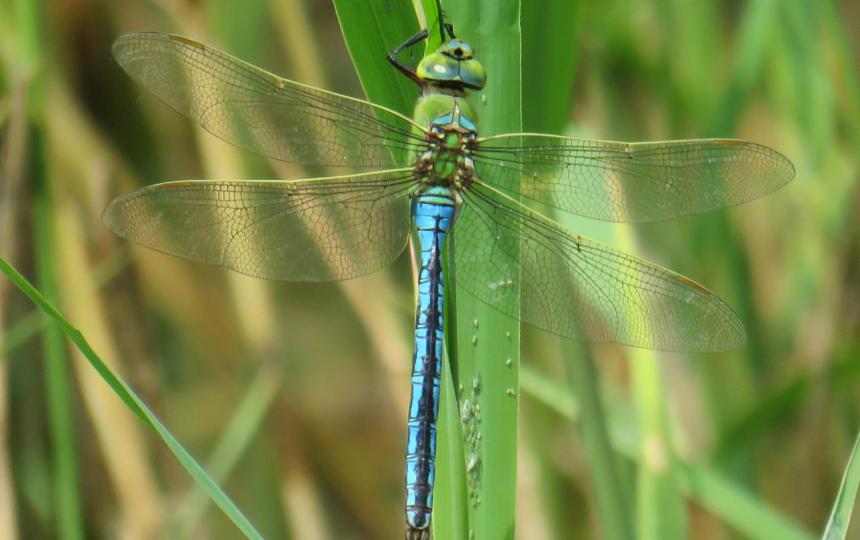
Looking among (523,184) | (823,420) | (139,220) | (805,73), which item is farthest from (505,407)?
(805,73)

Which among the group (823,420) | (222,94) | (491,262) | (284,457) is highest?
(222,94)

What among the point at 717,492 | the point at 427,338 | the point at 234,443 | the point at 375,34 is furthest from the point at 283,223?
the point at 717,492

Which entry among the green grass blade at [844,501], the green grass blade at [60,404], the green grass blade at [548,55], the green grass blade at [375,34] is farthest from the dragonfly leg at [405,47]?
the green grass blade at [60,404]

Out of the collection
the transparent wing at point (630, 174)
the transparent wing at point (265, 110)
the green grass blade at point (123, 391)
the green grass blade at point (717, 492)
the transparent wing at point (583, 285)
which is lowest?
the green grass blade at point (717, 492)

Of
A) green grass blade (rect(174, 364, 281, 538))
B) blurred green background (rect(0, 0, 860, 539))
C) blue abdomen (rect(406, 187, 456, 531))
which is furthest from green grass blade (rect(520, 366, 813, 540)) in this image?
green grass blade (rect(174, 364, 281, 538))

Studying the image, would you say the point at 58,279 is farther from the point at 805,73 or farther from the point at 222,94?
the point at 805,73

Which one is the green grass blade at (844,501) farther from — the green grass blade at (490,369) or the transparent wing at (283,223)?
the transparent wing at (283,223)

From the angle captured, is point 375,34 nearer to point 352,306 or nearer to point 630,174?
point 630,174
